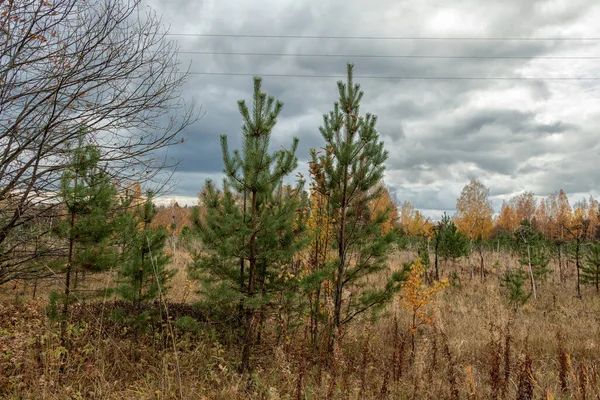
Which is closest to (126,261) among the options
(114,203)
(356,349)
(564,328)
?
(114,203)

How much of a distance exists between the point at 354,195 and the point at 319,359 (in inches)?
105

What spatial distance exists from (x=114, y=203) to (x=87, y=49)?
2398 millimetres

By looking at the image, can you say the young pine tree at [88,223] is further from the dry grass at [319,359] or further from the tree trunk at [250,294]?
the tree trunk at [250,294]

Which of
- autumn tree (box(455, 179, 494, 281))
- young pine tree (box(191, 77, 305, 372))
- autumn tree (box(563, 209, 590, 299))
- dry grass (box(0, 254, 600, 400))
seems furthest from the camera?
autumn tree (box(455, 179, 494, 281))

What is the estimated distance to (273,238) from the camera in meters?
5.56

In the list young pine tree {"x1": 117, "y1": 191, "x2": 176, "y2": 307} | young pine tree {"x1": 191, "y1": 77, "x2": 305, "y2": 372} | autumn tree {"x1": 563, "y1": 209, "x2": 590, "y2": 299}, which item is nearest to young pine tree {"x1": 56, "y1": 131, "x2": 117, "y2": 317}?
young pine tree {"x1": 117, "y1": 191, "x2": 176, "y2": 307}

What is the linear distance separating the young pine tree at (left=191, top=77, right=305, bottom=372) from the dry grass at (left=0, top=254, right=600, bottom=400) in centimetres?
76

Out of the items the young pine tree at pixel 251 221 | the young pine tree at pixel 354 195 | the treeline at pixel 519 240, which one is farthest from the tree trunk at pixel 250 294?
the treeline at pixel 519 240

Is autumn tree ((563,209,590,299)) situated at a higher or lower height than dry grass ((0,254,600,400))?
higher

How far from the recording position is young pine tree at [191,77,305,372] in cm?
513

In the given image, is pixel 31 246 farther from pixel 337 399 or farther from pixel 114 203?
pixel 337 399

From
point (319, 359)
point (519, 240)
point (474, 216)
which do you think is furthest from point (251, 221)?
point (474, 216)

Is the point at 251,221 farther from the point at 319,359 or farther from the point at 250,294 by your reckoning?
the point at 319,359

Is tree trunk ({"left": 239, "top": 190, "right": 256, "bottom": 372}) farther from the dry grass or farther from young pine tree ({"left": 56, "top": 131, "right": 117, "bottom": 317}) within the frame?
young pine tree ({"left": 56, "top": 131, "right": 117, "bottom": 317})
